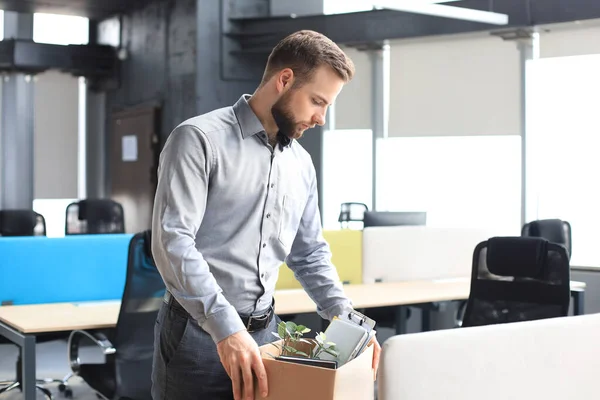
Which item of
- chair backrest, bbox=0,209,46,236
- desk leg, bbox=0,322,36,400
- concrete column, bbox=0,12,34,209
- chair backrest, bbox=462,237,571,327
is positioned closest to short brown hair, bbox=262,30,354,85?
desk leg, bbox=0,322,36,400

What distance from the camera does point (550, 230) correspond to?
5.85m

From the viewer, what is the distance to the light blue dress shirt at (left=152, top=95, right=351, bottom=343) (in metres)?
1.63

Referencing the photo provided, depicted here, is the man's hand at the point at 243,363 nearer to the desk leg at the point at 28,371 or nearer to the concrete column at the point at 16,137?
the desk leg at the point at 28,371

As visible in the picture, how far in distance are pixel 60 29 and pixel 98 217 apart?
395 cm

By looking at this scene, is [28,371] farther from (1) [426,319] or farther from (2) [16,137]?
(2) [16,137]

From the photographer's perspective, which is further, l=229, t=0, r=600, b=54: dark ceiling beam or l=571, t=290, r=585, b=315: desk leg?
l=229, t=0, r=600, b=54: dark ceiling beam

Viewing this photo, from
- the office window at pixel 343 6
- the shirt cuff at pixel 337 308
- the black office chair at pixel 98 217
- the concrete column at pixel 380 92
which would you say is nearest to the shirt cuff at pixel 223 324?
the shirt cuff at pixel 337 308

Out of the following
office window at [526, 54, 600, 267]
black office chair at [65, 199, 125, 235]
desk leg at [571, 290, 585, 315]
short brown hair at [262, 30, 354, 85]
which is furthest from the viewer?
black office chair at [65, 199, 125, 235]

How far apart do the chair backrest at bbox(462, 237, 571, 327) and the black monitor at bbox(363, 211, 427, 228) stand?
1819mm

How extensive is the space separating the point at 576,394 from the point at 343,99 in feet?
22.1

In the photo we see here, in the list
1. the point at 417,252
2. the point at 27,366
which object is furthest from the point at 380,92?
the point at 27,366

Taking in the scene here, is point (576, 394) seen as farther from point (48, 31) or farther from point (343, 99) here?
point (48, 31)

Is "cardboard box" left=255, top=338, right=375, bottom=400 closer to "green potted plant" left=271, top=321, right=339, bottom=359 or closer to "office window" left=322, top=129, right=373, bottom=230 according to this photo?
"green potted plant" left=271, top=321, right=339, bottom=359

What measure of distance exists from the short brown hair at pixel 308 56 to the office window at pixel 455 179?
17.8ft
